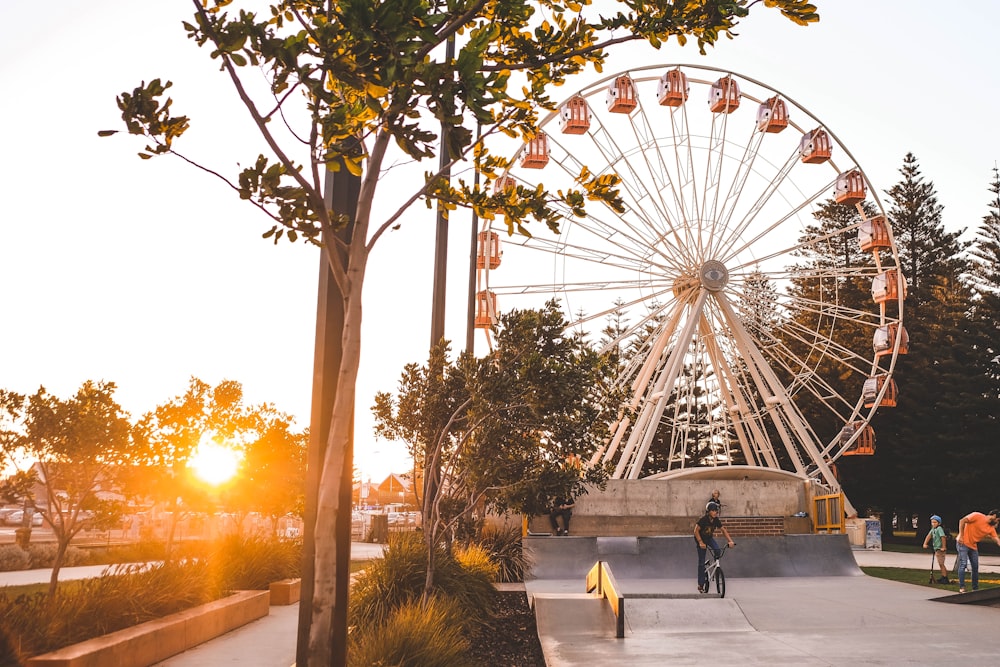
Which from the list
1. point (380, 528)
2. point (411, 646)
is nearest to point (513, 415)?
point (411, 646)

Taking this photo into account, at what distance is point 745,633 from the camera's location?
10844mm

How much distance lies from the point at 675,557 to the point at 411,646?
516 inches

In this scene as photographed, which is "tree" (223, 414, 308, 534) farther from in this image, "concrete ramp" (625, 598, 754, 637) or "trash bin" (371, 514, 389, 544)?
"concrete ramp" (625, 598, 754, 637)

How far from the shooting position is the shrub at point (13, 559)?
18.9 meters

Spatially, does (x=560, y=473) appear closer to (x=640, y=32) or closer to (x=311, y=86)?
(x=640, y=32)

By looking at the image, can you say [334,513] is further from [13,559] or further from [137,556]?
[13,559]

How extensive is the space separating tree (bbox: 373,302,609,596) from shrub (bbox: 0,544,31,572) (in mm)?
11763

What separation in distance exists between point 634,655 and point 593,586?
12.2 ft

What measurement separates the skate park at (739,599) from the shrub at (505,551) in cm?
32

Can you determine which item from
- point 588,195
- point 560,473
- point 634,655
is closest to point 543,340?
point 560,473

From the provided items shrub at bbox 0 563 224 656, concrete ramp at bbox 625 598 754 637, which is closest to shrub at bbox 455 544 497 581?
concrete ramp at bbox 625 598 754 637

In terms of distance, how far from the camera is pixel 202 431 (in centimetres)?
2066

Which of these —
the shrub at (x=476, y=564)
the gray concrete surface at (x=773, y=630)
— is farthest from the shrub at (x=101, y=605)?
the gray concrete surface at (x=773, y=630)

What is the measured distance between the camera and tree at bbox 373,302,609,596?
9445 mm
